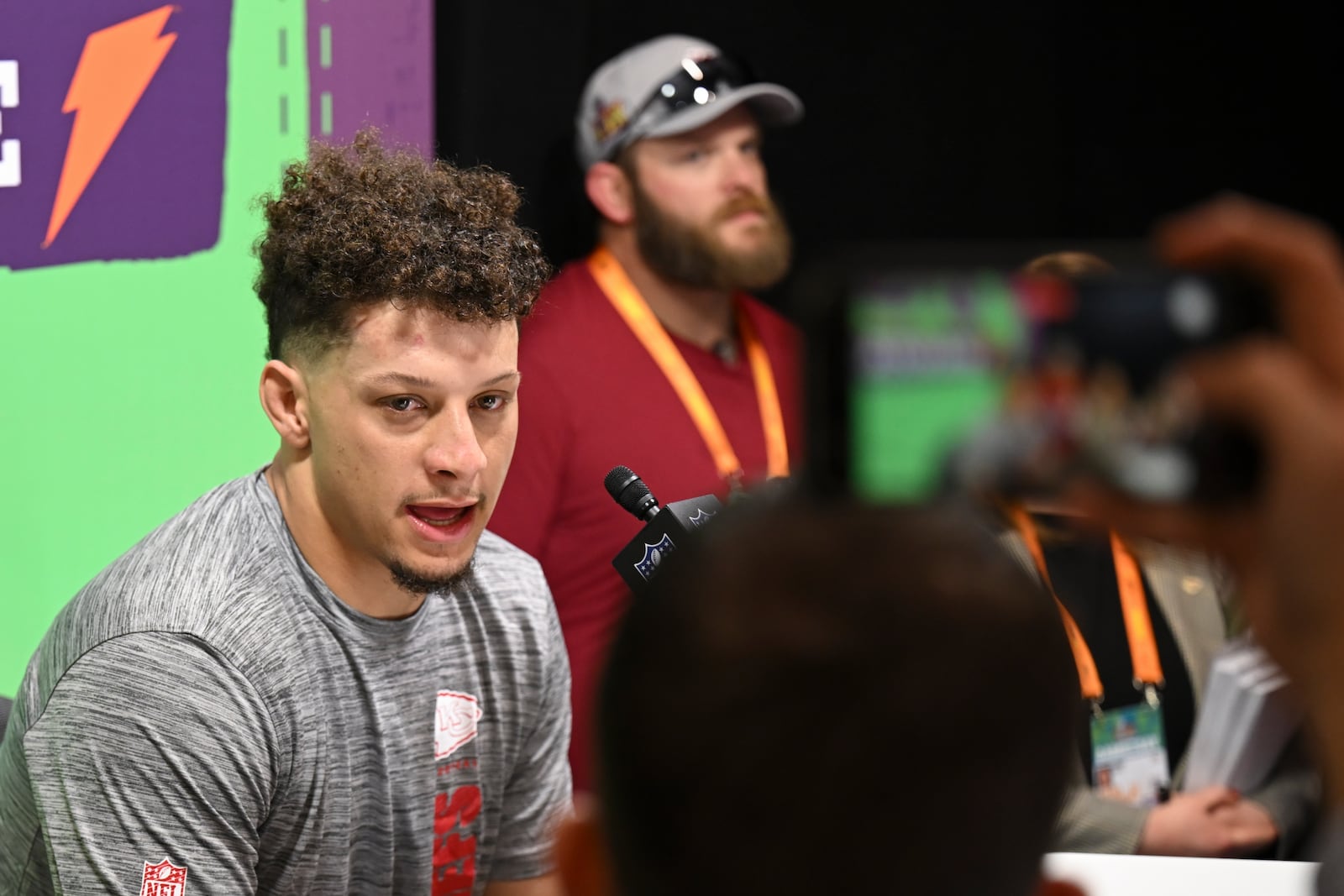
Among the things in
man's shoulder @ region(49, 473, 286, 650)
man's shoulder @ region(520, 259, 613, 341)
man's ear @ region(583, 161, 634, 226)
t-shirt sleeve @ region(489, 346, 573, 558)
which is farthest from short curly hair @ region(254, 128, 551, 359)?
man's ear @ region(583, 161, 634, 226)

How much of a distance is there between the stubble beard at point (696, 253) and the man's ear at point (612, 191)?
0.02 metres

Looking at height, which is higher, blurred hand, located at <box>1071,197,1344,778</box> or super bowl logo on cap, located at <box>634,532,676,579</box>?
blurred hand, located at <box>1071,197,1344,778</box>

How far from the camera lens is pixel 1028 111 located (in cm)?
330

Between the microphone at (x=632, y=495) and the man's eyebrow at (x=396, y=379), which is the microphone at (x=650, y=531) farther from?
the man's eyebrow at (x=396, y=379)

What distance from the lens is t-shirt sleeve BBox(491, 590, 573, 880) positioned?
1.76 metres

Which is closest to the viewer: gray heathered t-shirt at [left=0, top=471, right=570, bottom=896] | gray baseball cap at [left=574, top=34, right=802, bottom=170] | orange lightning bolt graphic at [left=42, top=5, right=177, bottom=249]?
gray heathered t-shirt at [left=0, top=471, right=570, bottom=896]

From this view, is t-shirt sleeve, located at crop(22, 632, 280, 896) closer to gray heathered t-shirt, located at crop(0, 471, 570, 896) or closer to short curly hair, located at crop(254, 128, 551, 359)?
gray heathered t-shirt, located at crop(0, 471, 570, 896)

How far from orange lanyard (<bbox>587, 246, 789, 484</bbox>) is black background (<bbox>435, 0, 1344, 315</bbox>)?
0.78 feet

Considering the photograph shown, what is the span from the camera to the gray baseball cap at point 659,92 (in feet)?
9.01

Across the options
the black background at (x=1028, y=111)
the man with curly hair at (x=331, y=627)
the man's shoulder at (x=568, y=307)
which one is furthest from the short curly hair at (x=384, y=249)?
the black background at (x=1028, y=111)

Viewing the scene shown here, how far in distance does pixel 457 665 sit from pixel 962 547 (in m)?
1.21

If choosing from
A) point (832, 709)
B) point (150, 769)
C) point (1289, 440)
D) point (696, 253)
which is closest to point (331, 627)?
point (150, 769)

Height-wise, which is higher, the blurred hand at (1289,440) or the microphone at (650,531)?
the blurred hand at (1289,440)

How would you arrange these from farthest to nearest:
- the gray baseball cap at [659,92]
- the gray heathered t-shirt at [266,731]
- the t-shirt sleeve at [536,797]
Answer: the gray baseball cap at [659,92]
the t-shirt sleeve at [536,797]
the gray heathered t-shirt at [266,731]
